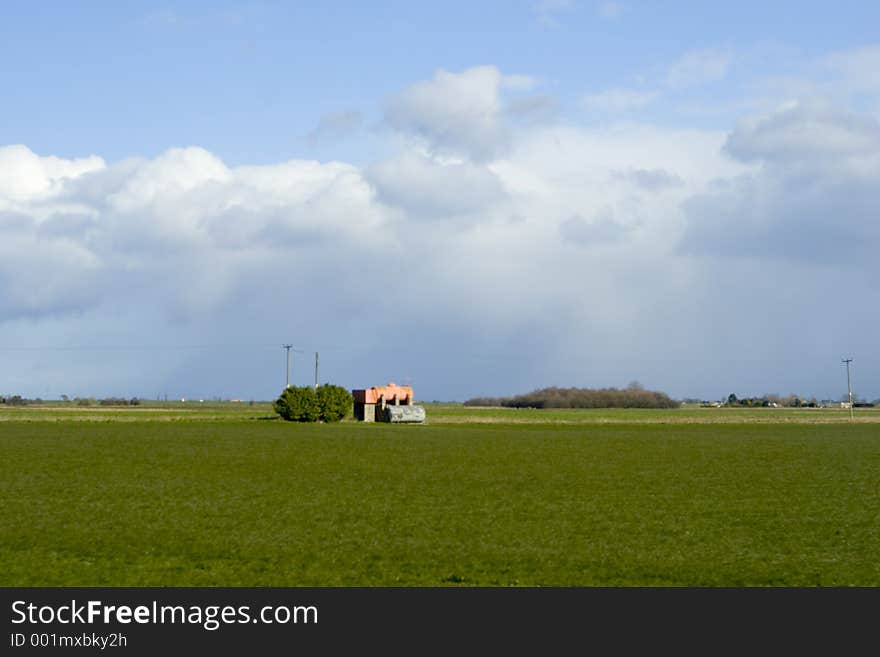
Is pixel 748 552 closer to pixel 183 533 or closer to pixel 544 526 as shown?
pixel 544 526

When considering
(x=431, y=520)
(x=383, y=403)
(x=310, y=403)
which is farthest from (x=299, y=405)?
(x=431, y=520)

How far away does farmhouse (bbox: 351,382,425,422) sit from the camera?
8106 cm

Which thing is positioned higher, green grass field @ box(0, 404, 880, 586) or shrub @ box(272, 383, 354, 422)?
shrub @ box(272, 383, 354, 422)

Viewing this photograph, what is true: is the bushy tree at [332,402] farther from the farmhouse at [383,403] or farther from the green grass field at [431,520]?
the green grass field at [431,520]

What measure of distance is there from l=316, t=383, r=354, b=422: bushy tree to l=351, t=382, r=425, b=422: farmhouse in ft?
7.93

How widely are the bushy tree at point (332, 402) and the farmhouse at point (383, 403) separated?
2.42 m

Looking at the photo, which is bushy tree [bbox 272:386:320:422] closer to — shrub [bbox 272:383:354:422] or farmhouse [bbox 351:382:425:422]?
shrub [bbox 272:383:354:422]

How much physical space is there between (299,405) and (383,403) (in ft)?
28.5

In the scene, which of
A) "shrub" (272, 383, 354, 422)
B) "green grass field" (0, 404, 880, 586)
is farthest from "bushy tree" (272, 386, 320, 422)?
"green grass field" (0, 404, 880, 586)

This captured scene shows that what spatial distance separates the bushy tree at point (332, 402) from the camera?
8062 centimetres

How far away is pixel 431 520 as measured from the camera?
18375 millimetres

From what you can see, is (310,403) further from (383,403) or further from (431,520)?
(431,520)

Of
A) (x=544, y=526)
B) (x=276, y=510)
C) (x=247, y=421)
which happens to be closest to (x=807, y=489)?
(x=544, y=526)
